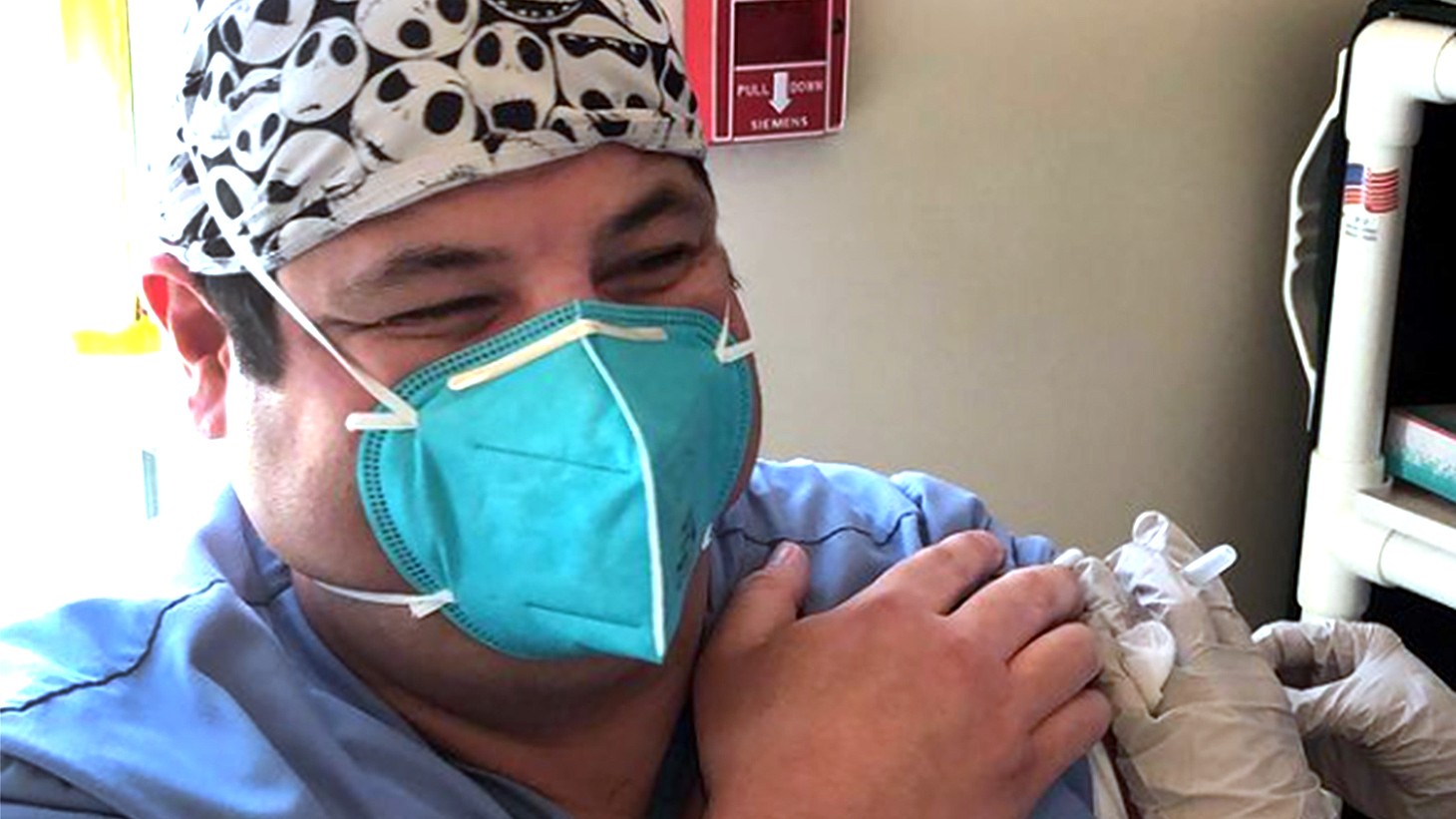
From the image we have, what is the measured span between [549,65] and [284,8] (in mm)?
144

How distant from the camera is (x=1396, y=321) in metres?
1.95

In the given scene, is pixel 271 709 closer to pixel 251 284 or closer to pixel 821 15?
pixel 251 284

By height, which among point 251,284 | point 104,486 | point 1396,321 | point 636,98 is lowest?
point 104,486

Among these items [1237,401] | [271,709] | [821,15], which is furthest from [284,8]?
[1237,401]

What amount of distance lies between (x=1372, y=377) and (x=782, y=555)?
0.92 metres

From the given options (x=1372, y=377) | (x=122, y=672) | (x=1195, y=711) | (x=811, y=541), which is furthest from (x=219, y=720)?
(x=1372, y=377)

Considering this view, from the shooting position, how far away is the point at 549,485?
0.98 meters

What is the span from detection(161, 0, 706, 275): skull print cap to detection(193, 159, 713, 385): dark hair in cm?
2

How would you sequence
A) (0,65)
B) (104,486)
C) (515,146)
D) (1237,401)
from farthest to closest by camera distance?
(1237,401) → (104,486) → (0,65) → (515,146)

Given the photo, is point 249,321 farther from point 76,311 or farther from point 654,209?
point 76,311

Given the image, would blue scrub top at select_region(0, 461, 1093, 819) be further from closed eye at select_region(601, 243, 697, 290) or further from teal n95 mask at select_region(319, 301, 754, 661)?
closed eye at select_region(601, 243, 697, 290)

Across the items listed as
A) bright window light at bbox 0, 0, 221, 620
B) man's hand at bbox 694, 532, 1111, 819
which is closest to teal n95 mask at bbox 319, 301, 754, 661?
man's hand at bbox 694, 532, 1111, 819

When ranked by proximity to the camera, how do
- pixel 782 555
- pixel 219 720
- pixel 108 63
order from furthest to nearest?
pixel 108 63 → pixel 782 555 → pixel 219 720

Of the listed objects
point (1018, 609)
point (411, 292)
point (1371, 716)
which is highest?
point (411, 292)
